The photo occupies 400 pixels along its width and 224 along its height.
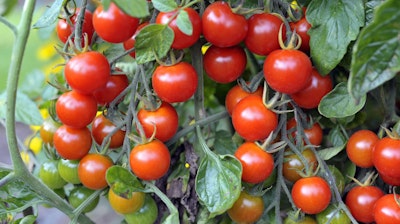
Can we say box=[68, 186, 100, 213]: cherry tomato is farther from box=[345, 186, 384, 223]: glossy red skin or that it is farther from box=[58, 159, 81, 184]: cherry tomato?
box=[345, 186, 384, 223]: glossy red skin

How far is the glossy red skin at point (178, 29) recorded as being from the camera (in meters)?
0.75

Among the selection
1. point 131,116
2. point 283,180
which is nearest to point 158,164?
point 131,116

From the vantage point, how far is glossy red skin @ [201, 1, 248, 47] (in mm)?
758

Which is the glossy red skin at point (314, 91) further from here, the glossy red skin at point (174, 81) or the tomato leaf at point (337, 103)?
the glossy red skin at point (174, 81)

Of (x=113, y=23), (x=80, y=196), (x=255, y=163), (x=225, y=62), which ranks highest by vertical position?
(x=113, y=23)

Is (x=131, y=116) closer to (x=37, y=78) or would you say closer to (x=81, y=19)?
(x=81, y=19)

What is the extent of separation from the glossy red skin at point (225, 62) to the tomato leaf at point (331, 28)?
110 mm

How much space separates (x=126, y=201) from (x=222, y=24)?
31 centimetres

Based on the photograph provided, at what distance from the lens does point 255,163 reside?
0.80 meters

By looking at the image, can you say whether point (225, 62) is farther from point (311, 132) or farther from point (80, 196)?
point (80, 196)

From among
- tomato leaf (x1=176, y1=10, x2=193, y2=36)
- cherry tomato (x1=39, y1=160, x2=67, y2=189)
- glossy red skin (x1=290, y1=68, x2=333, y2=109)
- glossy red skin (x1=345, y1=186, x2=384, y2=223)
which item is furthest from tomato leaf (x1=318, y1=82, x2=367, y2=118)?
cherry tomato (x1=39, y1=160, x2=67, y2=189)

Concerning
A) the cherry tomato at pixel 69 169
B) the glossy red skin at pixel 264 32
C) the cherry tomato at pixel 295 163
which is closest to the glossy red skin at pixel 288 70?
the glossy red skin at pixel 264 32

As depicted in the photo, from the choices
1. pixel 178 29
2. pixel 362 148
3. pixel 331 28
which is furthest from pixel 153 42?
pixel 362 148

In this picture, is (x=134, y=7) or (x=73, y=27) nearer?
(x=134, y=7)
